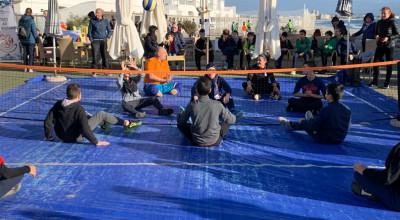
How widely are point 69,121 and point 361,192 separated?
438 cm

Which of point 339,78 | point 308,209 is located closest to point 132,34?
point 339,78

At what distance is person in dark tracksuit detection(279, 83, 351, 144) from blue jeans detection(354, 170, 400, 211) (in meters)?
2.01

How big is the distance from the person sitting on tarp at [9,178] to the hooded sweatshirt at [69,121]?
173 centimetres

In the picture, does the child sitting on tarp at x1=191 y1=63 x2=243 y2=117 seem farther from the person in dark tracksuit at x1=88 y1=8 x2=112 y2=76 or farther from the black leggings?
the person in dark tracksuit at x1=88 y1=8 x2=112 y2=76

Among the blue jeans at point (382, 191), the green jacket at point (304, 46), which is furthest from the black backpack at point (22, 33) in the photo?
the blue jeans at point (382, 191)

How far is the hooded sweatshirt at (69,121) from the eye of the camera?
6.73m

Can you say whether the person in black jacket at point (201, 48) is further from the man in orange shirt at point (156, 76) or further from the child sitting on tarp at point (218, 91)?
the child sitting on tarp at point (218, 91)

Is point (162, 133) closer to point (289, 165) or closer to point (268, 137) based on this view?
point (268, 137)

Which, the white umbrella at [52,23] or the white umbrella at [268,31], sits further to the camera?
the white umbrella at [52,23]

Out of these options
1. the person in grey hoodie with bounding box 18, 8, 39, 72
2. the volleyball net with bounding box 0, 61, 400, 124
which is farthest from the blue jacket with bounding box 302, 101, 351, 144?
the person in grey hoodie with bounding box 18, 8, 39, 72

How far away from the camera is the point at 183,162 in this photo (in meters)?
6.24

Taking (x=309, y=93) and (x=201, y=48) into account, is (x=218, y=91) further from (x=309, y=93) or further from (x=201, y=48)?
(x=201, y=48)

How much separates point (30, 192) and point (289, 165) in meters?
3.40

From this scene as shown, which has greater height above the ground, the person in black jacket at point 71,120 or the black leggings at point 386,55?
the black leggings at point 386,55
